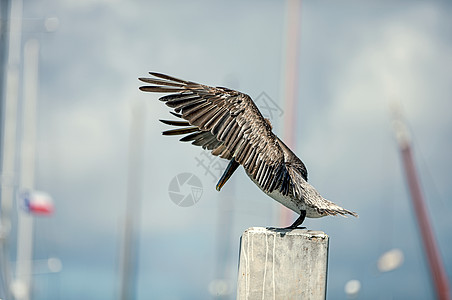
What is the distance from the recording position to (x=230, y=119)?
6648 millimetres

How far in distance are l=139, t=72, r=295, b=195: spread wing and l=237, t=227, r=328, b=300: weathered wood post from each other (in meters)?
0.72

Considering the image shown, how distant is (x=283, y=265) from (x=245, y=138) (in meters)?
1.35

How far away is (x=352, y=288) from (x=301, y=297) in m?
5.80

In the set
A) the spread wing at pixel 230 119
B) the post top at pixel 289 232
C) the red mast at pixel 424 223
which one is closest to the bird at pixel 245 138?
the spread wing at pixel 230 119

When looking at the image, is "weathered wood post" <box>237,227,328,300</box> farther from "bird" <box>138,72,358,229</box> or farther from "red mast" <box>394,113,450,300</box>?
"red mast" <box>394,113,450,300</box>

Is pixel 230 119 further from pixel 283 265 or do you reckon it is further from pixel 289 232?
pixel 283 265

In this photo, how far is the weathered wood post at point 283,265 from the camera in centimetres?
584

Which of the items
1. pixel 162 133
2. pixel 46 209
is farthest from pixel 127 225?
pixel 162 133

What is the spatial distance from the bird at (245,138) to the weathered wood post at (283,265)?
0.47 metres

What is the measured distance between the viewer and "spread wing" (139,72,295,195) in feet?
21.4

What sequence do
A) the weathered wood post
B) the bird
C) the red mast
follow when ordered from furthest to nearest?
the red mast < the bird < the weathered wood post

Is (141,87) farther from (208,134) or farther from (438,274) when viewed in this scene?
(438,274)

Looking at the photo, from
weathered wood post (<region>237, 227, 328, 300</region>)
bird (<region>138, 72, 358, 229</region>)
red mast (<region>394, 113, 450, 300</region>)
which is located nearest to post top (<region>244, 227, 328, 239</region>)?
weathered wood post (<region>237, 227, 328, 300</region>)

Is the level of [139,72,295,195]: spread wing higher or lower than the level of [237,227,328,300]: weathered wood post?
higher
